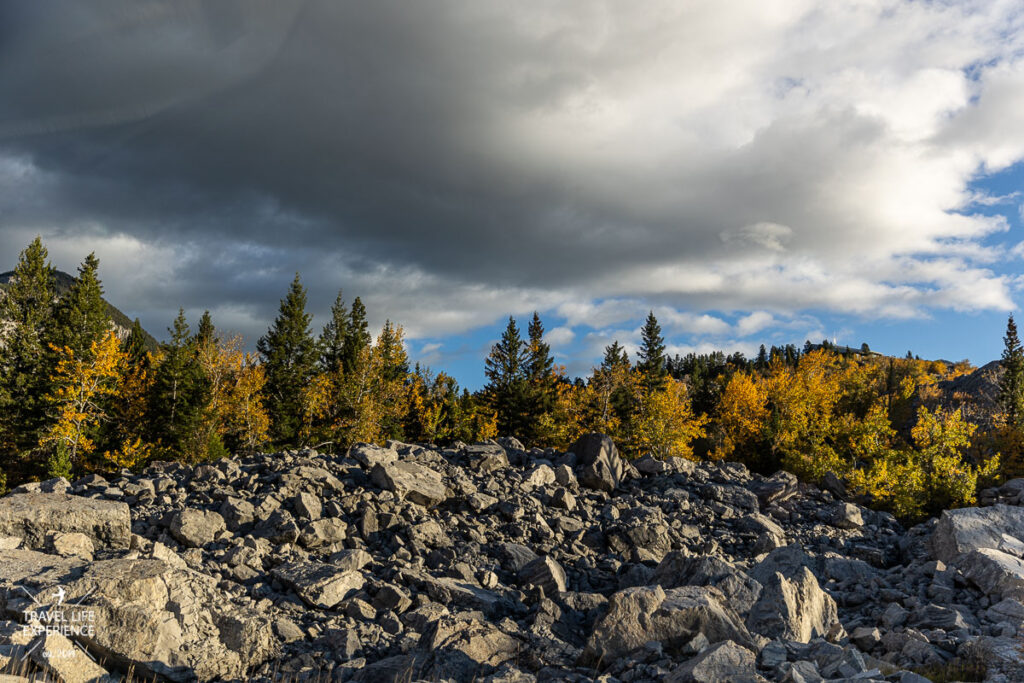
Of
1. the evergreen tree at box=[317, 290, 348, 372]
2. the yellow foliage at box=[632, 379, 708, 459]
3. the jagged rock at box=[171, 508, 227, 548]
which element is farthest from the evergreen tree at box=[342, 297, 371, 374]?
the jagged rock at box=[171, 508, 227, 548]

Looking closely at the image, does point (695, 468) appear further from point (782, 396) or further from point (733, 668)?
point (782, 396)

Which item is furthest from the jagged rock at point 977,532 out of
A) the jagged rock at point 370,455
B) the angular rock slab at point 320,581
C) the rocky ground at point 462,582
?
the jagged rock at point 370,455

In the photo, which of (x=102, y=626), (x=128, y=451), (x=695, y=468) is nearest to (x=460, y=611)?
(x=102, y=626)

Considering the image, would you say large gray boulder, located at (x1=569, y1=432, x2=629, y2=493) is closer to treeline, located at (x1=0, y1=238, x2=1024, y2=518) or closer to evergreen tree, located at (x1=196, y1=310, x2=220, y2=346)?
treeline, located at (x1=0, y1=238, x2=1024, y2=518)

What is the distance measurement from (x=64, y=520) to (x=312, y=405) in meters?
46.9

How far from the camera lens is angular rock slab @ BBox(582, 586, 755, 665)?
11.2 meters

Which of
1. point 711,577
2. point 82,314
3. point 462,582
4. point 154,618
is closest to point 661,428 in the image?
point 711,577

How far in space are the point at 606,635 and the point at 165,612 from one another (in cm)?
889

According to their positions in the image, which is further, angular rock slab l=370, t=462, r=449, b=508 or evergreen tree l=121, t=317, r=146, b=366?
evergreen tree l=121, t=317, r=146, b=366

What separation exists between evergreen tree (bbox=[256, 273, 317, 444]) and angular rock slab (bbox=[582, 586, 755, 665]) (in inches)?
2174

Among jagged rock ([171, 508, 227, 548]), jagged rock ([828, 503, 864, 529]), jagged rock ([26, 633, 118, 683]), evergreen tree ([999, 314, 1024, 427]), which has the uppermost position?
evergreen tree ([999, 314, 1024, 427])

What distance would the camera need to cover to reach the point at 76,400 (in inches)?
1811

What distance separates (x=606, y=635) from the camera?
447 inches

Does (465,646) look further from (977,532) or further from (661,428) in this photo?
(661,428)
